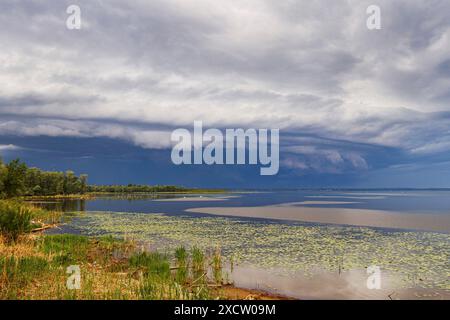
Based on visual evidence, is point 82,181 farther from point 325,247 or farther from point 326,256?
point 326,256

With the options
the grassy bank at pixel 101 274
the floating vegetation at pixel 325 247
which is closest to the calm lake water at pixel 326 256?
the floating vegetation at pixel 325 247

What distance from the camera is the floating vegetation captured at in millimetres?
21641

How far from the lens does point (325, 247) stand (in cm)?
2856

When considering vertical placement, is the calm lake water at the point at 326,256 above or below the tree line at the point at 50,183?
below

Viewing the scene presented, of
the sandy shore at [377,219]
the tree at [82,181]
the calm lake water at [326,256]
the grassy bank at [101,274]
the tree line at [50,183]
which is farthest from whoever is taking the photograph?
the tree at [82,181]

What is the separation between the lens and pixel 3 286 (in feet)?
44.4

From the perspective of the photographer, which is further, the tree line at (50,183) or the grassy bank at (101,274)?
the tree line at (50,183)

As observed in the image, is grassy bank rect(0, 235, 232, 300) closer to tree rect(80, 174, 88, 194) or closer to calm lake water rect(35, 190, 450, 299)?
calm lake water rect(35, 190, 450, 299)

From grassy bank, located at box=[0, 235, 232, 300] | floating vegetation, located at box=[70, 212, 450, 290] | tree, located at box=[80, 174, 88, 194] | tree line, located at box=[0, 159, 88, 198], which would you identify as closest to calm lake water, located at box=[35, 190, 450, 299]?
floating vegetation, located at box=[70, 212, 450, 290]

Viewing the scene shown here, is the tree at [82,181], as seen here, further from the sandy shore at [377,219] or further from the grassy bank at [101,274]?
the grassy bank at [101,274]

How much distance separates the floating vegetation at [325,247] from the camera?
21641 mm
